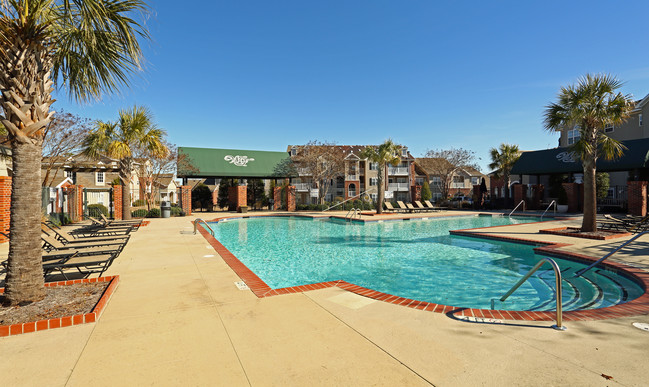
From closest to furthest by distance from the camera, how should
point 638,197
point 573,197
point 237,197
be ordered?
point 638,197 < point 573,197 < point 237,197

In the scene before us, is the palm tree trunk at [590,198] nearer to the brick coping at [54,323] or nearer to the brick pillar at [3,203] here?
the brick coping at [54,323]

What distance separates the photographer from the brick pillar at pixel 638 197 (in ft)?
69.6

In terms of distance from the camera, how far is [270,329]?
3982mm

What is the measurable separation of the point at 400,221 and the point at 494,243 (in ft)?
33.3

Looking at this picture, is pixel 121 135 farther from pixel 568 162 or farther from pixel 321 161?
pixel 568 162

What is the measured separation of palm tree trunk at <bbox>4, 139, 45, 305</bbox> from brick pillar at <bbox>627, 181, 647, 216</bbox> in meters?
30.2

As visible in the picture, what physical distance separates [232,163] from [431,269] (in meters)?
27.4

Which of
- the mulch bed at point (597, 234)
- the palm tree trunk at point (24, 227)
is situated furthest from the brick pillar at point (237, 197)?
the palm tree trunk at point (24, 227)

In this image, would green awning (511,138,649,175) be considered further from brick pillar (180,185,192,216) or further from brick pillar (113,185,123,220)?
brick pillar (113,185,123,220)

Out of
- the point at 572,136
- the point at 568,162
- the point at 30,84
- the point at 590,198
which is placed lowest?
the point at 590,198

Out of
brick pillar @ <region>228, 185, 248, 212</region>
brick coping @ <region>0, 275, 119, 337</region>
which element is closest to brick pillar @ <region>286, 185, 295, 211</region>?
brick pillar @ <region>228, 185, 248, 212</region>

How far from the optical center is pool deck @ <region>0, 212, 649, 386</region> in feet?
9.55

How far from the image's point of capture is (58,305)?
4652 millimetres

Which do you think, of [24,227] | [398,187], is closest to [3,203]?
[24,227]
